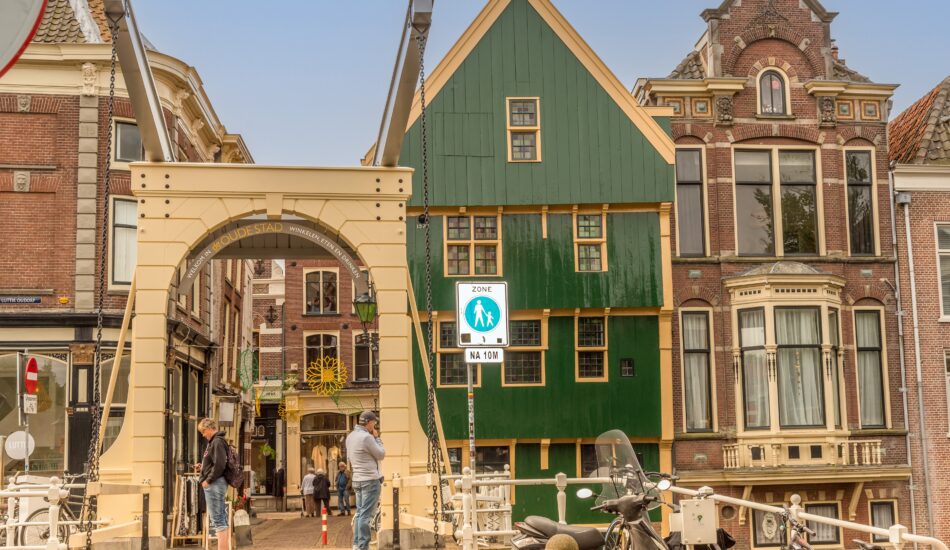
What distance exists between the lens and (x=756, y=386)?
27.0 metres

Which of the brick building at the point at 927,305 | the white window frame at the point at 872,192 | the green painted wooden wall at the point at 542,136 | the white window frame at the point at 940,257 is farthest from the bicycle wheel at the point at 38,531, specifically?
the white window frame at the point at 940,257

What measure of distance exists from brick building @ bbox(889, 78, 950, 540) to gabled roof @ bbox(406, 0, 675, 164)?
6524 millimetres

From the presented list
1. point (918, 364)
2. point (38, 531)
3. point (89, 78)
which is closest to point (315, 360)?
point (89, 78)

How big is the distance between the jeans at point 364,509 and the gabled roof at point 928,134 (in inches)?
798

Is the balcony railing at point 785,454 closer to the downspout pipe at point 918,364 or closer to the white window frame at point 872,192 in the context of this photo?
the downspout pipe at point 918,364

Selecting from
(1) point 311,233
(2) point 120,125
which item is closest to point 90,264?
(2) point 120,125

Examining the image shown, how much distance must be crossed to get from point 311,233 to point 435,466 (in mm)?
3778

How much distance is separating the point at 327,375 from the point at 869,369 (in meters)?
21.7

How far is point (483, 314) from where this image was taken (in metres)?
12.6

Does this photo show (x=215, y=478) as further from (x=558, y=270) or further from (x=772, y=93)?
(x=772, y=93)

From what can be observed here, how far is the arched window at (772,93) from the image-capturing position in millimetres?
28266

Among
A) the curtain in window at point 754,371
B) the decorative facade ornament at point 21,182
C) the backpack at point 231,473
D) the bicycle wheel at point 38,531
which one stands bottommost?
the bicycle wheel at point 38,531

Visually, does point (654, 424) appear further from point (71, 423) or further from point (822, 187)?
point (71, 423)

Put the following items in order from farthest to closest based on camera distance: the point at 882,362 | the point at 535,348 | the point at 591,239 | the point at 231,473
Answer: the point at 882,362 → the point at 591,239 → the point at 535,348 → the point at 231,473
